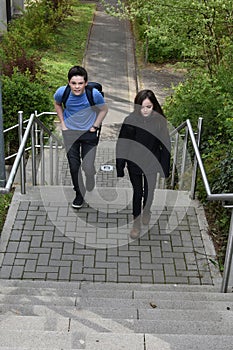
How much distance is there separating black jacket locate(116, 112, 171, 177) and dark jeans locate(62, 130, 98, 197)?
1.82ft

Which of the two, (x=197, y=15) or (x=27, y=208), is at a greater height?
(x=197, y=15)

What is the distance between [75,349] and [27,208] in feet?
9.06

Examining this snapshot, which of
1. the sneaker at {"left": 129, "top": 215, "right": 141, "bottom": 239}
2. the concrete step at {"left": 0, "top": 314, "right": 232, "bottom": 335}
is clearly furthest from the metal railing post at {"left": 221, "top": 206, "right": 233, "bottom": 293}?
the sneaker at {"left": 129, "top": 215, "right": 141, "bottom": 239}

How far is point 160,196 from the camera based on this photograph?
601 cm

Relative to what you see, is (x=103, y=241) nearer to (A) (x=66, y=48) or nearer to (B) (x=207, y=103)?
(B) (x=207, y=103)

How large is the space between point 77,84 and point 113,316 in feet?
7.82

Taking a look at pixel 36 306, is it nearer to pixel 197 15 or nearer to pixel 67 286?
pixel 67 286

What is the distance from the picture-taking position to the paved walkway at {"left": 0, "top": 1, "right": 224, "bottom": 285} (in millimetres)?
4625

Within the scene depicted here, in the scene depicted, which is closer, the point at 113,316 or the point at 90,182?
the point at 113,316

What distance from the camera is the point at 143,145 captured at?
4.92 m

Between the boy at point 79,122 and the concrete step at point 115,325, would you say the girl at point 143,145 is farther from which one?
the concrete step at point 115,325

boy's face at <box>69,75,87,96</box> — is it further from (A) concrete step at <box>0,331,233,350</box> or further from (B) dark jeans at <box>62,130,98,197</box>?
(A) concrete step at <box>0,331,233,350</box>

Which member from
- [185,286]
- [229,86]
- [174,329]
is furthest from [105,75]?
[174,329]

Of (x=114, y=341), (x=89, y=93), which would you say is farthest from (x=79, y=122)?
(x=114, y=341)
